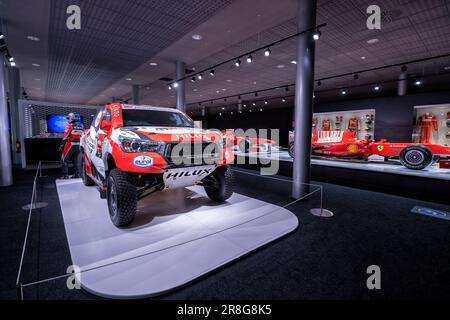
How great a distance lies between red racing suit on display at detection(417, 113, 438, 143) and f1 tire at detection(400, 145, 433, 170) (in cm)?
719

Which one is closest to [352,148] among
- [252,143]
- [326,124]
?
[252,143]

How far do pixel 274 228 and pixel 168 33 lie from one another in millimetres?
6430

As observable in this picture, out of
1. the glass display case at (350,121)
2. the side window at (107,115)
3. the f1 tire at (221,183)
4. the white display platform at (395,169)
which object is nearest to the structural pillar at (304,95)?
the f1 tire at (221,183)

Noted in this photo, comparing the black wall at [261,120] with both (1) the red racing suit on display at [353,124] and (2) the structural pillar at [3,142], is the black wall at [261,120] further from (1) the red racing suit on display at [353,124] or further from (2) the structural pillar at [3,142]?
(2) the structural pillar at [3,142]

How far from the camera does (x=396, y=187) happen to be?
5.34 meters

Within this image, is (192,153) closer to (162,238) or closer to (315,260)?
(162,238)

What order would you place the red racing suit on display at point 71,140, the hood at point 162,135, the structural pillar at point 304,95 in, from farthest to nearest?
the red racing suit on display at point 71,140 < the structural pillar at point 304,95 < the hood at point 162,135

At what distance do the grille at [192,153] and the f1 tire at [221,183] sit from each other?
0.67 metres

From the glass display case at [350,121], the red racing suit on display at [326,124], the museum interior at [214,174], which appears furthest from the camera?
the red racing suit on display at [326,124]

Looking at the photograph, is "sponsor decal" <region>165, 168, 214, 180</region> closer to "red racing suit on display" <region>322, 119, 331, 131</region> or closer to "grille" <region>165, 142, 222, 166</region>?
"grille" <region>165, 142, 222, 166</region>

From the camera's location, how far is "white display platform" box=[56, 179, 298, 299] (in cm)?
209

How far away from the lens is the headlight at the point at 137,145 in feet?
9.64

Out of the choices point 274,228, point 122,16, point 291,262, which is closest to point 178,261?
point 291,262

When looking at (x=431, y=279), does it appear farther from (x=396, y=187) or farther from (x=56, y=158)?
(x=56, y=158)
